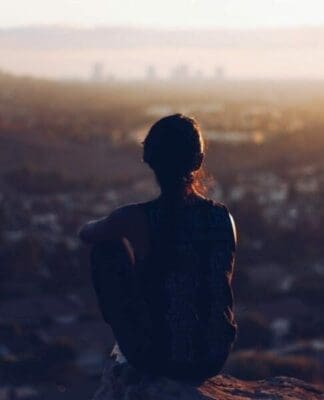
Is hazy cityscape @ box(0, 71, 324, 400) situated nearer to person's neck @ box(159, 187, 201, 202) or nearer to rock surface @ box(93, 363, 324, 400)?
person's neck @ box(159, 187, 201, 202)

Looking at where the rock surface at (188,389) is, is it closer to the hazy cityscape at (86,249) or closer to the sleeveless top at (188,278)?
the sleeveless top at (188,278)

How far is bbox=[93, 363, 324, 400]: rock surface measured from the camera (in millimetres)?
4750

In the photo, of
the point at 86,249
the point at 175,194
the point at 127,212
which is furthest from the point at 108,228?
the point at 86,249

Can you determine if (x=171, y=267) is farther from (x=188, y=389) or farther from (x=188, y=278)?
(x=188, y=389)

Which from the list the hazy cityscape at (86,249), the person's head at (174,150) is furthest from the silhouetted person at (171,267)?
the hazy cityscape at (86,249)

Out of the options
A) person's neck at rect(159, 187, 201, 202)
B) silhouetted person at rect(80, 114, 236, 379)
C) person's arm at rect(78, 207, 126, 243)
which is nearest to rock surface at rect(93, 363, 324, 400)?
silhouetted person at rect(80, 114, 236, 379)

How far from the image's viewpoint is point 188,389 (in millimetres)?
4789

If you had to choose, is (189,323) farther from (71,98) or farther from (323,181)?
(71,98)

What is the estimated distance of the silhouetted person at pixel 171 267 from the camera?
183 inches

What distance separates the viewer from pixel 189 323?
15.6 feet

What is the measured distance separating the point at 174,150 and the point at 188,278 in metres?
0.47

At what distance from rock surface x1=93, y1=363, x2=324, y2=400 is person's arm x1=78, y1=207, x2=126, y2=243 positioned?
0.56m

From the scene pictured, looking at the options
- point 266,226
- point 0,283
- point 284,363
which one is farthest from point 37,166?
point 284,363

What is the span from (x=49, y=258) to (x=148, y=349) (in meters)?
17.5
